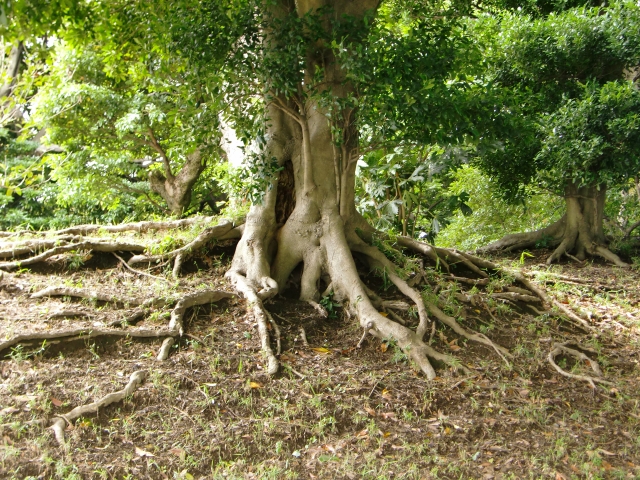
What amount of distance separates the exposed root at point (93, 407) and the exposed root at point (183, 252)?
2016 mm

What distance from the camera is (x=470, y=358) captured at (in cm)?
614

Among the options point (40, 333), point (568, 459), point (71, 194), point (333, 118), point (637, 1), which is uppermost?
point (637, 1)

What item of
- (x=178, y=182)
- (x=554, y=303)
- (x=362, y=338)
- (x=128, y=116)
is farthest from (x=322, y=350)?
(x=178, y=182)

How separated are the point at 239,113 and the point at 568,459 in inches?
179

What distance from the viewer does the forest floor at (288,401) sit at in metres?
4.37

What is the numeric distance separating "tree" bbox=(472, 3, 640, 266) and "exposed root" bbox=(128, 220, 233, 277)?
4.51 metres

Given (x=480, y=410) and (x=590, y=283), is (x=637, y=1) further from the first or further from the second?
(x=480, y=410)

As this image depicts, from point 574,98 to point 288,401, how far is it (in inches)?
298

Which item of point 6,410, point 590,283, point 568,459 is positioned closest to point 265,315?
point 6,410

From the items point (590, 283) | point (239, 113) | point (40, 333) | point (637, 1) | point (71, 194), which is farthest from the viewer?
point (71, 194)

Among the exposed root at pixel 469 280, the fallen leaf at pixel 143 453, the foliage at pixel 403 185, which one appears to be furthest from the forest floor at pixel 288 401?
the foliage at pixel 403 185

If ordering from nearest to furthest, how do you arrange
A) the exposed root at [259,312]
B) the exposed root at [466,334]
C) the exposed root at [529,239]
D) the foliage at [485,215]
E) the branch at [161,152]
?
1. the exposed root at [259,312]
2. the exposed root at [466,334]
3. the branch at [161,152]
4. the exposed root at [529,239]
5. the foliage at [485,215]

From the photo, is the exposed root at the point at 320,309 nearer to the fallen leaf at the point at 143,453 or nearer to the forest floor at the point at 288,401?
the forest floor at the point at 288,401

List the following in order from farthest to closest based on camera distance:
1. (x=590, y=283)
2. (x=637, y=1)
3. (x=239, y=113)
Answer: (x=637, y=1)
(x=590, y=283)
(x=239, y=113)
